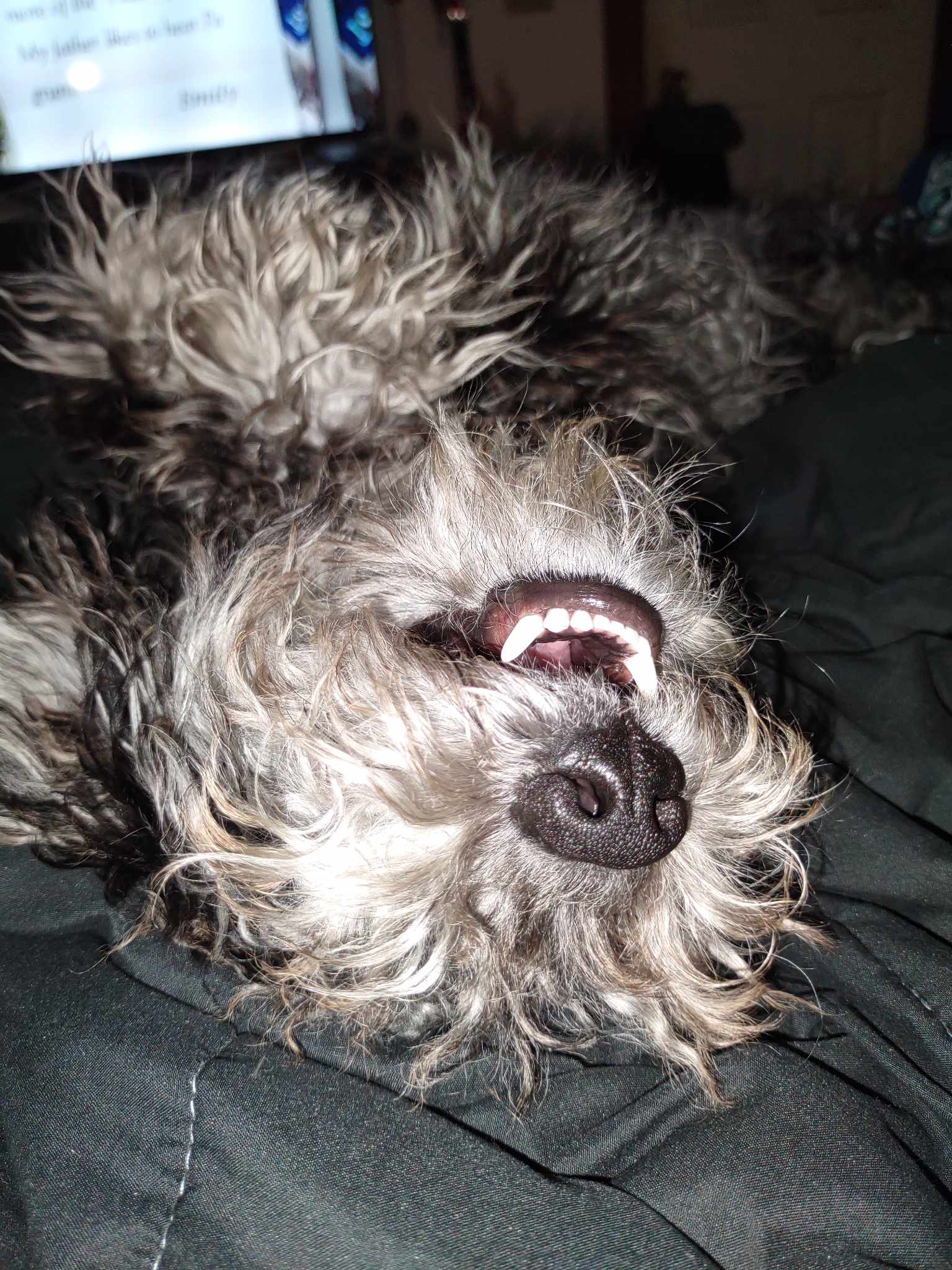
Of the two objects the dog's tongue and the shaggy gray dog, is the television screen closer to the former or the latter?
the shaggy gray dog

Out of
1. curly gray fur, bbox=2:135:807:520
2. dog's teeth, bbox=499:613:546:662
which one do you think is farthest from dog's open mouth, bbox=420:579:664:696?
curly gray fur, bbox=2:135:807:520

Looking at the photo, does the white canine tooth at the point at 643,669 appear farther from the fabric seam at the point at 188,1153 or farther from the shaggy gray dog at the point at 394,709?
the fabric seam at the point at 188,1153

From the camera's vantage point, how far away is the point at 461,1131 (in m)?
0.89

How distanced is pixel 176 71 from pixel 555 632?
3.24 m

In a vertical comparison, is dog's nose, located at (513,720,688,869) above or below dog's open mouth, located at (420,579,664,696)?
below

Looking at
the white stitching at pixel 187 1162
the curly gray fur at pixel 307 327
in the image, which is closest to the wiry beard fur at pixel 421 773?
the white stitching at pixel 187 1162

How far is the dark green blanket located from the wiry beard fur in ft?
0.16

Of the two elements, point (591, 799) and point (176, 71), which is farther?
point (176, 71)

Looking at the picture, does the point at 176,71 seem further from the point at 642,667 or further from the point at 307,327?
the point at 642,667

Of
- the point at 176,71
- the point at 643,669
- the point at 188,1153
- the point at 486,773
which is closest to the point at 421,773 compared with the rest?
the point at 486,773

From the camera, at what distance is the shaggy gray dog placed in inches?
39.0

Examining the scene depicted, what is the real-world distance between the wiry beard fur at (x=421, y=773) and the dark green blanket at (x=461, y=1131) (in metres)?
0.05

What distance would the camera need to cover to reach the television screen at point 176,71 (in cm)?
322

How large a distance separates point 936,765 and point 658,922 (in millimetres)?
458
